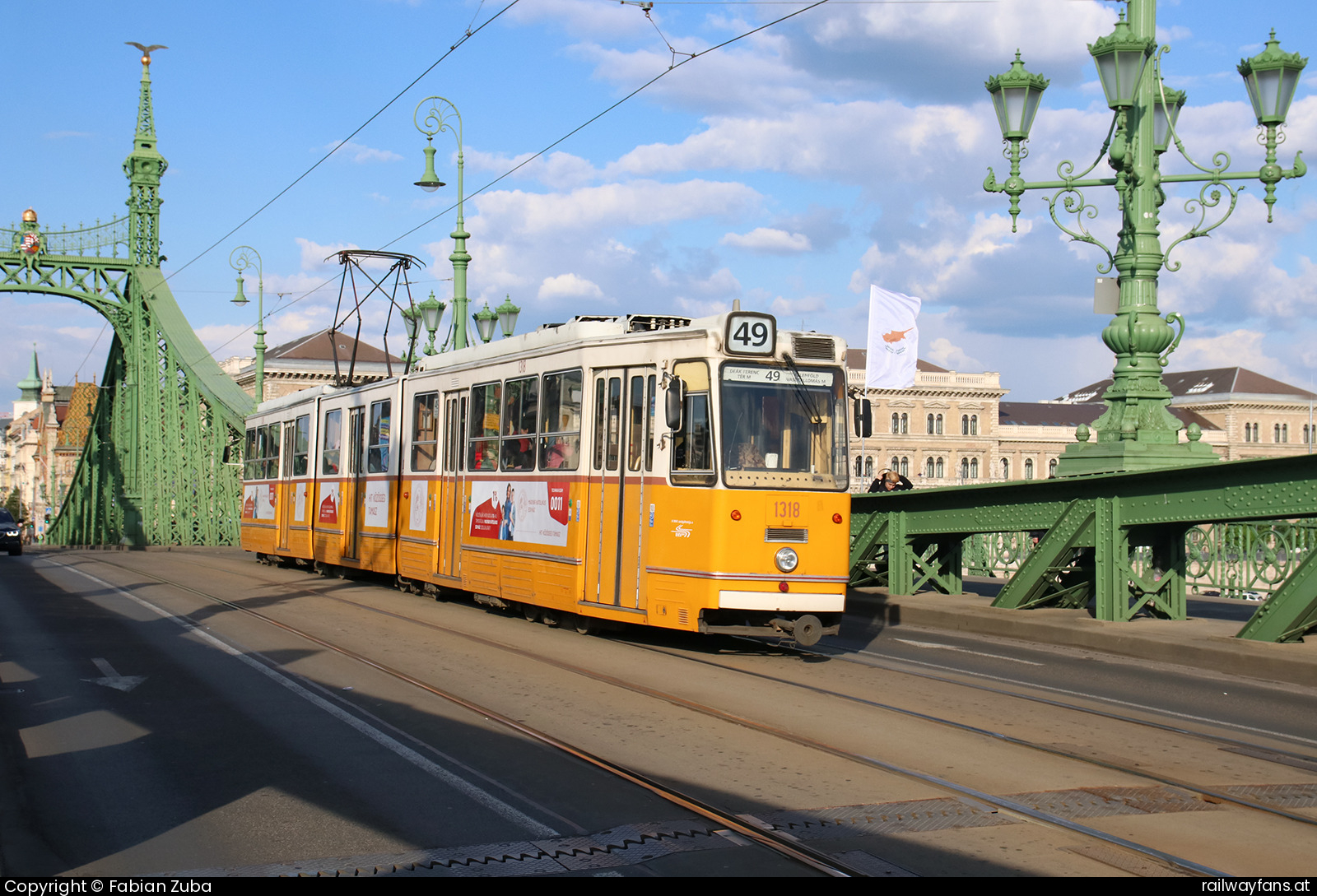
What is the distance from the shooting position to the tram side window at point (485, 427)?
15062 millimetres

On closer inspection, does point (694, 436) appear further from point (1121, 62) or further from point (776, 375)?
point (1121, 62)

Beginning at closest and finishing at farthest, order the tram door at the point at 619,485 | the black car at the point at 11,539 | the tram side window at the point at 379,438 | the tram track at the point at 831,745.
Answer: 1. the tram track at the point at 831,745
2. the tram door at the point at 619,485
3. the tram side window at the point at 379,438
4. the black car at the point at 11,539

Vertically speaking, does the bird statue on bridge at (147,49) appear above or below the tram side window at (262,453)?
above

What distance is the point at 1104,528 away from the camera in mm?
14086

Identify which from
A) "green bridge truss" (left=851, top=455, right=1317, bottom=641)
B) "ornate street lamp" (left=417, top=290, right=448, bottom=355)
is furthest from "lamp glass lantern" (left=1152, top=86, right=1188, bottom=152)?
"ornate street lamp" (left=417, top=290, right=448, bottom=355)

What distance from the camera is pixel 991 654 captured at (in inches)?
513

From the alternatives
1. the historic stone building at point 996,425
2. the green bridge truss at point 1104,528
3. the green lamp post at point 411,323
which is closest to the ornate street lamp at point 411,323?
the green lamp post at point 411,323

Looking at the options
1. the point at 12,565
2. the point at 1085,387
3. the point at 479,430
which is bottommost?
the point at 12,565

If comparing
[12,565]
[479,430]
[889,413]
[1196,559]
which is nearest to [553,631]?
[479,430]

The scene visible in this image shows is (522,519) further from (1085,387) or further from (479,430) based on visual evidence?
(1085,387)

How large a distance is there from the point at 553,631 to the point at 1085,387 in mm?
154293

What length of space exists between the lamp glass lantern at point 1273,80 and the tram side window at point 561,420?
8272mm

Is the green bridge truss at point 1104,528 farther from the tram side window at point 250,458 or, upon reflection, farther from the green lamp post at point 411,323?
the tram side window at point 250,458

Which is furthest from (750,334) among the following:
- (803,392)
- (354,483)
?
(354,483)
